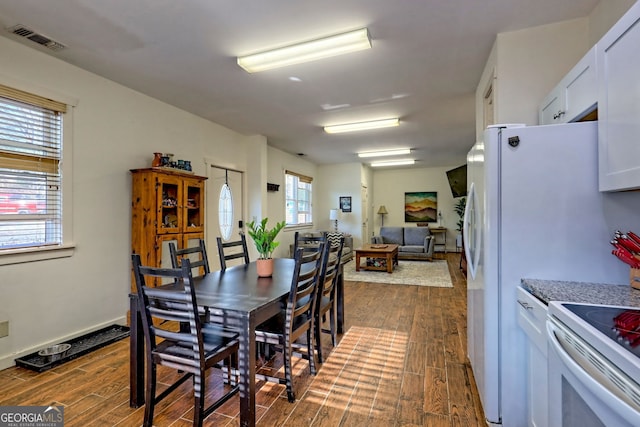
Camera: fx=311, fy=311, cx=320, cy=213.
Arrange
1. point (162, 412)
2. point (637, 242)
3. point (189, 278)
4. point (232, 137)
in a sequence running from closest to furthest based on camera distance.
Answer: point (637, 242) < point (189, 278) < point (162, 412) < point (232, 137)

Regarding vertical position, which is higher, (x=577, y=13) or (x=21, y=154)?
(x=577, y=13)

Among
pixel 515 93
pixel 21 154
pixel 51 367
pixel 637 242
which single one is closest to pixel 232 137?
pixel 21 154

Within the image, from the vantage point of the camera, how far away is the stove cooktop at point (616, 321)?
0.88 m

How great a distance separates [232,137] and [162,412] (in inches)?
164

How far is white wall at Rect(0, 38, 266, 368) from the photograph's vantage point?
258 cm

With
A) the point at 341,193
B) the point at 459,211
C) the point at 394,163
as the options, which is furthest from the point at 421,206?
the point at 341,193

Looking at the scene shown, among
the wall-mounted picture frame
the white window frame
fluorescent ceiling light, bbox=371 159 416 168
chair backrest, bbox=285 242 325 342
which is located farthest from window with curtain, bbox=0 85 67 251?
fluorescent ceiling light, bbox=371 159 416 168

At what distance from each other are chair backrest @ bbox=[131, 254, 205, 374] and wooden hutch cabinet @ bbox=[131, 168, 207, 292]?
5.95ft

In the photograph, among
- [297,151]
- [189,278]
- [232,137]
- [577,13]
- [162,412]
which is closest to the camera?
[189,278]

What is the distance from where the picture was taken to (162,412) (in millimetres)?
1906

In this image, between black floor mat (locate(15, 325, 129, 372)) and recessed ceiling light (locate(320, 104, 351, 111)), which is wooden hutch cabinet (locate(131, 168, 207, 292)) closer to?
black floor mat (locate(15, 325, 129, 372))

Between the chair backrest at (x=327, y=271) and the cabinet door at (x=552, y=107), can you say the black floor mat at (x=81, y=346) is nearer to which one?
the chair backrest at (x=327, y=271)

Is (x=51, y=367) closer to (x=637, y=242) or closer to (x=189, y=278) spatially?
(x=189, y=278)

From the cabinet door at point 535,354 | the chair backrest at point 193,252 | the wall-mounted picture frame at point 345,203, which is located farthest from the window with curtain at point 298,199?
the cabinet door at point 535,354
